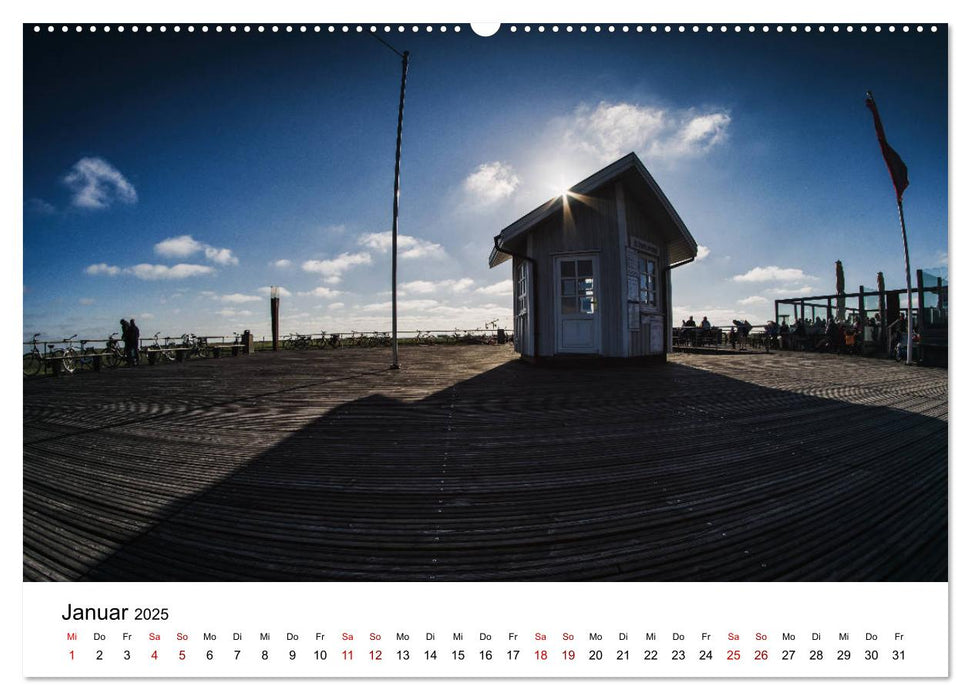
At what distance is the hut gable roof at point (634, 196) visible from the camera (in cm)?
745

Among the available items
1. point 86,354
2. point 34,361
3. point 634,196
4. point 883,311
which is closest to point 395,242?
point 634,196

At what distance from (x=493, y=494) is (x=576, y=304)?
7146 mm

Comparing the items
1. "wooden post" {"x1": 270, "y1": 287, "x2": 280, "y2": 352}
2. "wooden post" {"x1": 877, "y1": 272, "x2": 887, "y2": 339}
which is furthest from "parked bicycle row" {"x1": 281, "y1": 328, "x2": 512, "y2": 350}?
"wooden post" {"x1": 877, "y1": 272, "x2": 887, "y2": 339}

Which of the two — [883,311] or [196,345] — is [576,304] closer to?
[883,311]

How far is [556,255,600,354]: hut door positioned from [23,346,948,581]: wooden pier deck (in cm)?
459

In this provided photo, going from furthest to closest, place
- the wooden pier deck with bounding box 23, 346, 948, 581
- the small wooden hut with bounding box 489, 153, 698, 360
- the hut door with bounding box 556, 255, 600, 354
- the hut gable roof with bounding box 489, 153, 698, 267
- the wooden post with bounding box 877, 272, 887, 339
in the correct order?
the wooden post with bounding box 877, 272, 887, 339 < the hut door with bounding box 556, 255, 600, 354 < the small wooden hut with bounding box 489, 153, 698, 360 < the hut gable roof with bounding box 489, 153, 698, 267 < the wooden pier deck with bounding box 23, 346, 948, 581

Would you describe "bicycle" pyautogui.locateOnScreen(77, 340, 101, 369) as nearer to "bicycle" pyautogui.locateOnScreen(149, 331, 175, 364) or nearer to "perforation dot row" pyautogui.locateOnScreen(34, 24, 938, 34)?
"bicycle" pyautogui.locateOnScreen(149, 331, 175, 364)

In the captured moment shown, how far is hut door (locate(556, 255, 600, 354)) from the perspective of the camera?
799 centimetres

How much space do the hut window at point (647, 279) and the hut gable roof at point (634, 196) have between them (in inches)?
38.3

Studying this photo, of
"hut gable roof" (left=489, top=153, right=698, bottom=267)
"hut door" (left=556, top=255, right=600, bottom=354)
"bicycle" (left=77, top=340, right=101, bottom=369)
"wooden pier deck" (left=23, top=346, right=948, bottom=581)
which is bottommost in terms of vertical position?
"wooden pier deck" (left=23, top=346, right=948, bottom=581)
